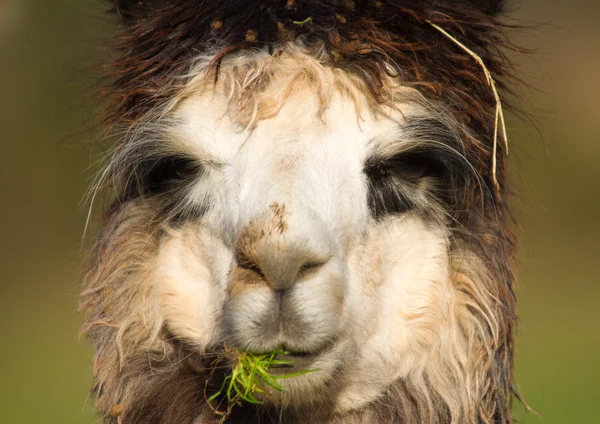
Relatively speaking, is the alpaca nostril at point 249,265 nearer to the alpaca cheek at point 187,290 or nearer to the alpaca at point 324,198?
the alpaca at point 324,198

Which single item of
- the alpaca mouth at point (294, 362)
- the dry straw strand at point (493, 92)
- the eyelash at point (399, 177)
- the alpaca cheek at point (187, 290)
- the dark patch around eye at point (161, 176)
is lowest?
the alpaca cheek at point (187, 290)

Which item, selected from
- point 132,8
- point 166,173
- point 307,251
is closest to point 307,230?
point 307,251

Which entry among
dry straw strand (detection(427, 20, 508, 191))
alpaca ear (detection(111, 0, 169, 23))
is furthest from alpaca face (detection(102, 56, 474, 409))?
alpaca ear (detection(111, 0, 169, 23))

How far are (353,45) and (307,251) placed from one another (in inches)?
30.7

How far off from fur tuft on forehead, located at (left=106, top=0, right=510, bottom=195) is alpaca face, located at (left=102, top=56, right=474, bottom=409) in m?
0.08

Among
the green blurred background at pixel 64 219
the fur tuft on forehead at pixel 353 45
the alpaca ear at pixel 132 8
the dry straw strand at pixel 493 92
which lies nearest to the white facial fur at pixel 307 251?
the fur tuft on forehead at pixel 353 45

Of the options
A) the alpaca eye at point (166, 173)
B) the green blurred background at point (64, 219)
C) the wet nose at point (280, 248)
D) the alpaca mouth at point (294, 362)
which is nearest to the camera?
the wet nose at point (280, 248)

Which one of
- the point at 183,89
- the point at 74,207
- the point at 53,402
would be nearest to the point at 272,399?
the point at 183,89

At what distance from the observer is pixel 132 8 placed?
318 cm

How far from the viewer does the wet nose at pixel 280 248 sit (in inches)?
92.5

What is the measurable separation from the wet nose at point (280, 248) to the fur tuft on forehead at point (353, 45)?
0.60 meters

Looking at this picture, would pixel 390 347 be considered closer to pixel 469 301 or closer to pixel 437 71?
pixel 469 301

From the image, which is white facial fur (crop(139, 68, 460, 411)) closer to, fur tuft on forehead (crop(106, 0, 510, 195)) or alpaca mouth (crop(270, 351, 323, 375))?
alpaca mouth (crop(270, 351, 323, 375))

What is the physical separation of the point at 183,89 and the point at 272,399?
1078mm
